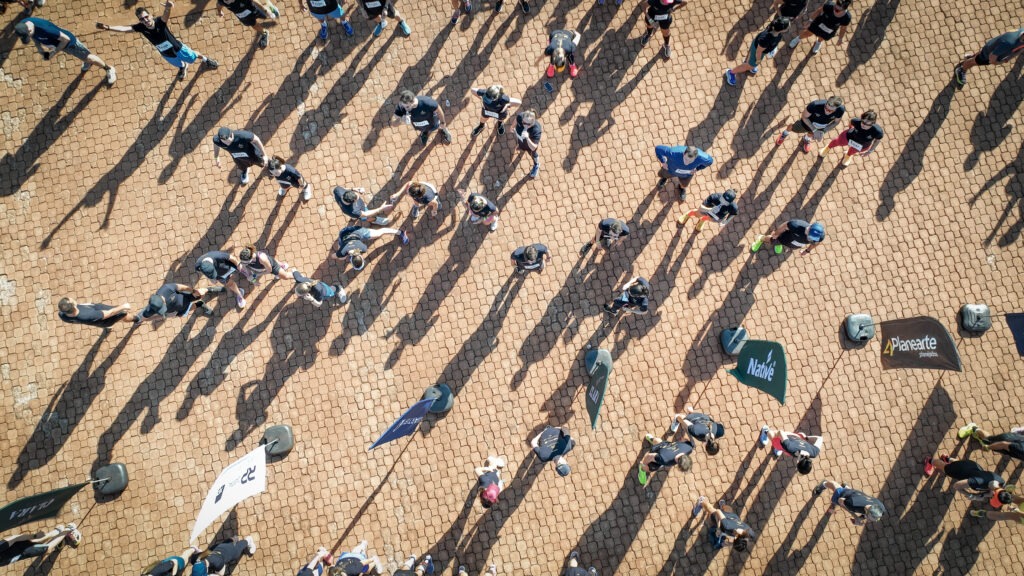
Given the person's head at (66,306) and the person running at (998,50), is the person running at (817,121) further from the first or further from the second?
the person's head at (66,306)

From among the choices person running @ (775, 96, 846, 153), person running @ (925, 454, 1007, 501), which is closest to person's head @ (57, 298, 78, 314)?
person running @ (775, 96, 846, 153)

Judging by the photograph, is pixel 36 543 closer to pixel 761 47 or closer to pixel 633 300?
pixel 633 300

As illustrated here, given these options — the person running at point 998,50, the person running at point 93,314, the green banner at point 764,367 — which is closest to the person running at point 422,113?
the person running at point 93,314


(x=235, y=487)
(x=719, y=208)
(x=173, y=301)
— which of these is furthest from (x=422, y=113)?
(x=235, y=487)

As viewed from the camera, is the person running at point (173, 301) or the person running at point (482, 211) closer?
the person running at point (173, 301)

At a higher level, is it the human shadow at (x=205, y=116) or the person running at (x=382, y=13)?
the person running at (x=382, y=13)

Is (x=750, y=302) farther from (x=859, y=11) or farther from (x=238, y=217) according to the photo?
(x=238, y=217)

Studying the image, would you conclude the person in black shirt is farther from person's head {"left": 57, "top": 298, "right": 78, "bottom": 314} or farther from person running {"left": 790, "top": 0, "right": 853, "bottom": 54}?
person's head {"left": 57, "top": 298, "right": 78, "bottom": 314}
